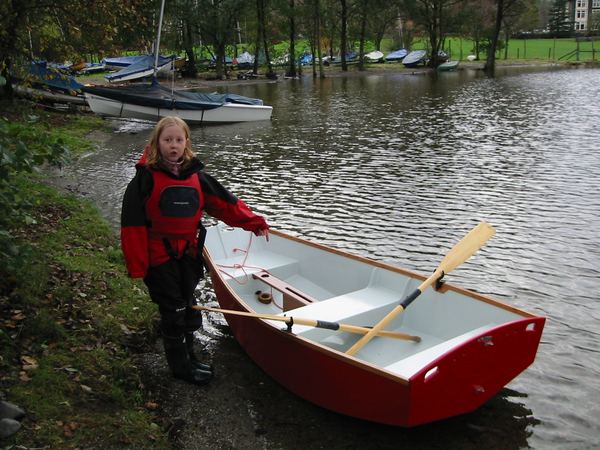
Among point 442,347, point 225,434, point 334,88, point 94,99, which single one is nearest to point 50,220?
point 225,434

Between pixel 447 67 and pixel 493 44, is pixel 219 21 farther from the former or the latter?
pixel 493 44

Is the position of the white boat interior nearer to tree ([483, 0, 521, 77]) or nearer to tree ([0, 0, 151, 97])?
tree ([0, 0, 151, 97])

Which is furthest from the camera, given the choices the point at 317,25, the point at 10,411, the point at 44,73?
the point at 317,25

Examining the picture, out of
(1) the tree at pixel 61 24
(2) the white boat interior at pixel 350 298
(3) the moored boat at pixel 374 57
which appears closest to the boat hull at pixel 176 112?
(1) the tree at pixel 61 24

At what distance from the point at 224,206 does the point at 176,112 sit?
18.4 metres

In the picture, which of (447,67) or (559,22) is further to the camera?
(559,22)

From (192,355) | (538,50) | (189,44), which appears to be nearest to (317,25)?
(189,44)

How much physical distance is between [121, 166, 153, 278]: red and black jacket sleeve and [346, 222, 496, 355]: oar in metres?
1.91

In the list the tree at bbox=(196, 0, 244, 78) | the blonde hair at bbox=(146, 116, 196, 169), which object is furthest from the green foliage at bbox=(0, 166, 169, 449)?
the tree at bbox=(196, 0, 244, 78)

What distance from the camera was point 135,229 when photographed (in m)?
4.64

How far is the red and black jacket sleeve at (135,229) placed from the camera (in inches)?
182

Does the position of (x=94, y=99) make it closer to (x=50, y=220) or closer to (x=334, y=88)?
(x=50, y=220)

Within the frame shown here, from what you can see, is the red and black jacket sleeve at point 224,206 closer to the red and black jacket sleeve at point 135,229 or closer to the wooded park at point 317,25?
the red and black jacket sleeve at point 135,229

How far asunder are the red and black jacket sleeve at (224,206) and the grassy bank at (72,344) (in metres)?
1.52
